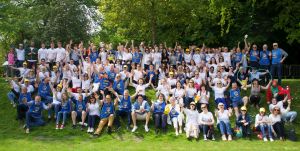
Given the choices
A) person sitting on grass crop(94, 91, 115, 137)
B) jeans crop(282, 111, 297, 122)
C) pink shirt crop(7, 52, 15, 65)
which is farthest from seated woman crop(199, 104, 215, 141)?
pink shirt crop(7, 52, 15, 65)

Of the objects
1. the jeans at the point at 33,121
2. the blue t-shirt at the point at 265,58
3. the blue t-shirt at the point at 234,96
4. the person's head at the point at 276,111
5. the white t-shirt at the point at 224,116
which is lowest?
the jeans at the point at 33,121

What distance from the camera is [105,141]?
46.9 ft

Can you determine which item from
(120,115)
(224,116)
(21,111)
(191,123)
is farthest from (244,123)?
(21,111)

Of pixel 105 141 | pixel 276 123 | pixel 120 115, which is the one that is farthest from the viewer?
pixel 120 115

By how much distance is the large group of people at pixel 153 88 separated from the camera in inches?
597

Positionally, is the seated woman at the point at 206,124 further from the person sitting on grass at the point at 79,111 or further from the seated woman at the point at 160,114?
the person sitting on grass at the point at 79,111

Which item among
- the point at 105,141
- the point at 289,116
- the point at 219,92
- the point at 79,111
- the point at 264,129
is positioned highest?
the point at 219,92

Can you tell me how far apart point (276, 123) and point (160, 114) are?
4368mm

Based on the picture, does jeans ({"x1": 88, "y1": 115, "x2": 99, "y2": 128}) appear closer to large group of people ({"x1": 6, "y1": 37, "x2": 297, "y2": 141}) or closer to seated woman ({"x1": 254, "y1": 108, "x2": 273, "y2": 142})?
large group of people ({"x1": 6, "y1": 37, "x2": 297, "y2": 141})

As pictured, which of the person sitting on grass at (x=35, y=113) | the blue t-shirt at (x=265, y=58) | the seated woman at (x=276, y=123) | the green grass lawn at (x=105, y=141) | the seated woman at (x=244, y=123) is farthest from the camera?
the blue t-shirt at (x=265, y=58)

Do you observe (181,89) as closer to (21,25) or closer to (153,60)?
(153,60)

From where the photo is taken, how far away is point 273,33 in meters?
30.1

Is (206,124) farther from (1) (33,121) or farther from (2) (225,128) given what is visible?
(1) (33,121)

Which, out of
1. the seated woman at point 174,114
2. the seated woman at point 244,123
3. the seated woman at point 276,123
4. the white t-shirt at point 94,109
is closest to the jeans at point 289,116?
the seated woman at point 276,123
